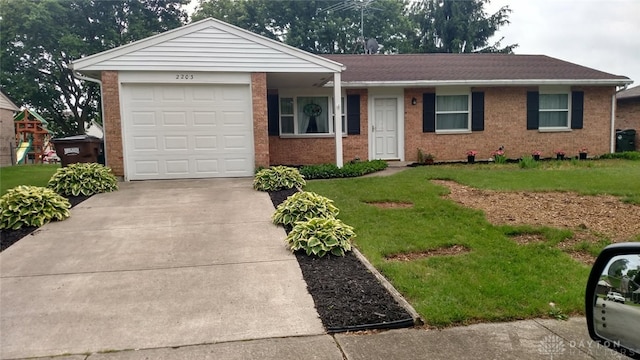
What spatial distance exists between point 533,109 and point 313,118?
24.6 ft

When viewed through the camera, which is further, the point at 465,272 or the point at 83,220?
the point at 83,220

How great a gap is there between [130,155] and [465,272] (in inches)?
361

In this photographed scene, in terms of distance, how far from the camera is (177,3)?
29516mm

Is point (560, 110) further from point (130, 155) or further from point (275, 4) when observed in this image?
point (275, 4)

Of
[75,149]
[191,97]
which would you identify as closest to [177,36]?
[191,97]

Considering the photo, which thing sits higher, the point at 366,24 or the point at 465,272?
the point at 366,24

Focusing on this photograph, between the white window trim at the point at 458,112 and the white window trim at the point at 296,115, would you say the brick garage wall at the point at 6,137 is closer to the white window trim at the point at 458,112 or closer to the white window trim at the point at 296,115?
the white window trim at the point at 296,115

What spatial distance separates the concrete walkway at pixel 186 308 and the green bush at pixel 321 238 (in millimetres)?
231

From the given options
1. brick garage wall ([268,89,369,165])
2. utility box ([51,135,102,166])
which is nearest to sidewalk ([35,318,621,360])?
utility box ([51,135,102,166])

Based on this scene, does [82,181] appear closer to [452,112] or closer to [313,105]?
[313,105]

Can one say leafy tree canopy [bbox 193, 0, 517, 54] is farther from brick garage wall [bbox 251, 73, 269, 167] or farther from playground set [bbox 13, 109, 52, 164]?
brick garage wall [bbox 251, 73, 269, 167]

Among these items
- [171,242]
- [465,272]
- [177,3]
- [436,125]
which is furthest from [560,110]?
[177,3]

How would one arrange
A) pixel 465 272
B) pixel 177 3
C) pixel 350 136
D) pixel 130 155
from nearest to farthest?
pixel 465 272 < pixel 130 155 < pixel 350 136 < pixel 177 3

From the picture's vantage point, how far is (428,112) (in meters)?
15.7
